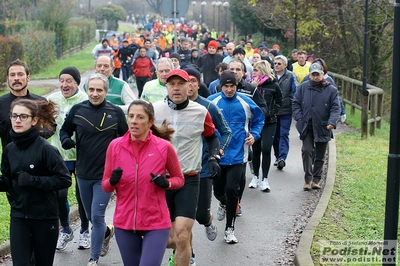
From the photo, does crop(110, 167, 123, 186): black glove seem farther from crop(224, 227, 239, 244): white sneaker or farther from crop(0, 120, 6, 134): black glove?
crop(224, 227, 239, 244): white sneaker

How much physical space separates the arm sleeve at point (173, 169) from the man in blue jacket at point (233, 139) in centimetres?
259

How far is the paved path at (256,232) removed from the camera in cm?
772

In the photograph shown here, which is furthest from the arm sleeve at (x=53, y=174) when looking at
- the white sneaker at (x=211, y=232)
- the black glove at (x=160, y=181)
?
the white sneaker at (x=211, y=232)

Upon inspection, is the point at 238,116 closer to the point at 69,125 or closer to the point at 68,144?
the point at 69,125

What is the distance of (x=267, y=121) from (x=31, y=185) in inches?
235

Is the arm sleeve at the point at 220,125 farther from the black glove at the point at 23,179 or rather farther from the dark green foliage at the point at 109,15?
the dark green foliage at the point at 109,15

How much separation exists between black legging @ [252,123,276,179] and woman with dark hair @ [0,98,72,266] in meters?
5.81

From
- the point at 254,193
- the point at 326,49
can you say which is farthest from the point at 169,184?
the point at 326,49

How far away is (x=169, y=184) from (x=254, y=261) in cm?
255

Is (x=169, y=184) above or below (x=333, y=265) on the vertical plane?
above

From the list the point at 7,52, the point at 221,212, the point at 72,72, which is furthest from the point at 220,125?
the point at 7,52

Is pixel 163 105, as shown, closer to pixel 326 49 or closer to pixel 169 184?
pixel 169 184

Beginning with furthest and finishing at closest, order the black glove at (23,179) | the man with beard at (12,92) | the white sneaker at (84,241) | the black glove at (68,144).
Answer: the white sneaker at (84,241)
the man with beard at (12,92)
the black glove at (68,144)
the black glove at (23,179)

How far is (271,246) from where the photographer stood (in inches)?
326
